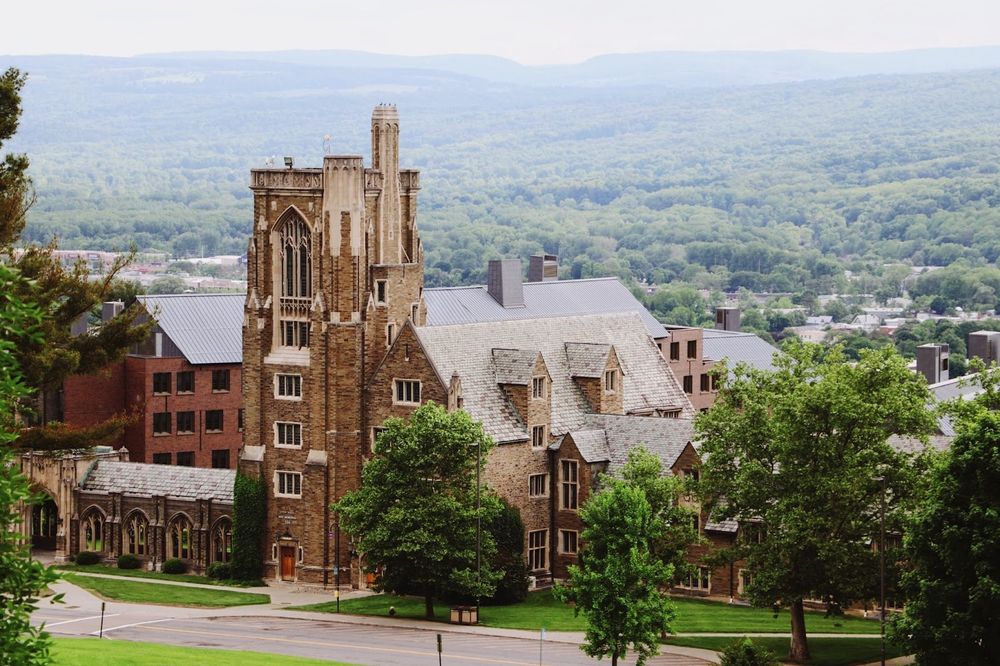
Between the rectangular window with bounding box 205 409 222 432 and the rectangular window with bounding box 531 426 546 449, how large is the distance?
36.5m

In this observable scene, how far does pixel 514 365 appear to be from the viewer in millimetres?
95375

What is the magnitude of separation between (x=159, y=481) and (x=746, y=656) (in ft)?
146

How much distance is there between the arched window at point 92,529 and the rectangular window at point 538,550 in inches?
960

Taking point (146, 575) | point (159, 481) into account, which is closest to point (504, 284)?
point (159, 481)

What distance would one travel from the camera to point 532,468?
312 feet

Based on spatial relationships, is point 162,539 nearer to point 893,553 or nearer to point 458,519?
point 458,519

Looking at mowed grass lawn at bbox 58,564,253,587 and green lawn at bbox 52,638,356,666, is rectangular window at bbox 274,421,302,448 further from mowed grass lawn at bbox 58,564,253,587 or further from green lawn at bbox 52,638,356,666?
green lawn at bbox 52,638,356,666

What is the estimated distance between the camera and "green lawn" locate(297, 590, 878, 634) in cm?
8394

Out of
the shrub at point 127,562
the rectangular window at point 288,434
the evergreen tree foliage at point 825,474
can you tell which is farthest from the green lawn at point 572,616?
the shrub at point 127,562

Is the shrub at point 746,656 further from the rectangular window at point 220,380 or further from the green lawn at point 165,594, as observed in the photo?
the rectangular window at point 220,380

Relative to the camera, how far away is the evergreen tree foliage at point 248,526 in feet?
321

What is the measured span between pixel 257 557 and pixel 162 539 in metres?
6.55

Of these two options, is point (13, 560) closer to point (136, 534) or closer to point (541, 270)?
point (136, 534)

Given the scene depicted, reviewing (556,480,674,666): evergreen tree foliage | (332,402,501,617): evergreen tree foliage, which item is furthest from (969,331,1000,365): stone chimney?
(556,480,674,666): evergreen tree foliage
